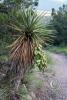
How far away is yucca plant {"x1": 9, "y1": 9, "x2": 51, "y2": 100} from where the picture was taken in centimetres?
1198

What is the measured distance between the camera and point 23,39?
477 inches

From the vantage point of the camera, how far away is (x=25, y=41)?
1213cm

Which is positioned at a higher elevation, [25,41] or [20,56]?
[25,41]

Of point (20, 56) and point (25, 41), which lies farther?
point (25, 41)

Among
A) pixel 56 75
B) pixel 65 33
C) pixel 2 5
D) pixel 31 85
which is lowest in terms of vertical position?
pixel 65 33

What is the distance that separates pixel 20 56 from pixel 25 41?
23.0 inches

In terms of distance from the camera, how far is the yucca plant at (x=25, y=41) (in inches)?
472

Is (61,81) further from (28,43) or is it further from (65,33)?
(65,33)

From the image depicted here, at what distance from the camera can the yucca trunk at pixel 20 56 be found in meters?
11.9

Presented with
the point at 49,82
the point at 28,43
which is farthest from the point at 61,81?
the point at 28,43

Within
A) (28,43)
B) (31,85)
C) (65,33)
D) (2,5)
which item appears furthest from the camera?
(65,33)

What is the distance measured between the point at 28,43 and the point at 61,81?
5.91 meters

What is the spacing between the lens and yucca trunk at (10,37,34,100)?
39.1 ft

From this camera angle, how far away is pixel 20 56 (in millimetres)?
11961
